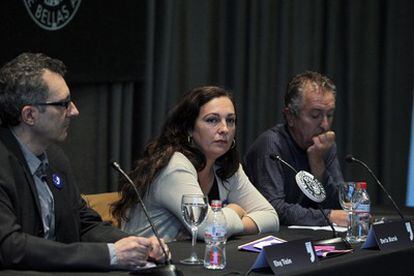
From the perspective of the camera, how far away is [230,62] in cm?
586

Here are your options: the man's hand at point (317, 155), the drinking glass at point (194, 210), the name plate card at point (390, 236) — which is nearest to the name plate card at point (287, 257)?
the drinking glass at point (194, 210)

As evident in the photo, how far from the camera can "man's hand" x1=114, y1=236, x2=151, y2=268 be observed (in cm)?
260

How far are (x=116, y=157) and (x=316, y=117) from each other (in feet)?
4.09

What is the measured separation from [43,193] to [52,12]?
67.3 inches

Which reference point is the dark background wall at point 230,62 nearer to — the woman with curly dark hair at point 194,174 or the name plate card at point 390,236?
the woman with curly dark hair at point 194,174

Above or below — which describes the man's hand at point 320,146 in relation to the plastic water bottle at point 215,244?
above

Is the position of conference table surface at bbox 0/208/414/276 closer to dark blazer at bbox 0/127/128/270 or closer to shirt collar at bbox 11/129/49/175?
dark blazer at bbox 0/127/128/270

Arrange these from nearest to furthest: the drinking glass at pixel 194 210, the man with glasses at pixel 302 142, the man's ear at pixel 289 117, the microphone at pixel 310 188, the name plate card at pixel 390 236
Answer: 1. the drinking glass at pixel 194 210
2. the name plate card at pixel 390 236
3. the microphone at pixel 310 188
4. the man with glasses at pixel 302 142
5. the man's ear at pixel 289 117

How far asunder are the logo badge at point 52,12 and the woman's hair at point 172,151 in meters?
1.04

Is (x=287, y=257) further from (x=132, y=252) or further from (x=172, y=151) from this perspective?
(x=172, y=151)

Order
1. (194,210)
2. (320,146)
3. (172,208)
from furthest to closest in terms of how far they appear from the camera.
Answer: (320,146), (172,208), (194,210)

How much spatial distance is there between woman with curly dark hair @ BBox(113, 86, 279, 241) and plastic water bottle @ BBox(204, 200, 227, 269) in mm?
452

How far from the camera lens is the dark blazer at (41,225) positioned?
254 centimetres

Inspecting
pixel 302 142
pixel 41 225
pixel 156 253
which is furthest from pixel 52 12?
pixel 156 253
